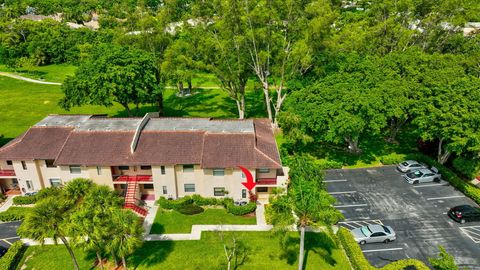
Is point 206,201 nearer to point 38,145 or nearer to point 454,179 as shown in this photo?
point 38,145

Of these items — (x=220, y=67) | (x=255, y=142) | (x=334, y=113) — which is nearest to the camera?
(x=255, y=142)

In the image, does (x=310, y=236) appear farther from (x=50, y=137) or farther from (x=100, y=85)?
(x=100, y=85)

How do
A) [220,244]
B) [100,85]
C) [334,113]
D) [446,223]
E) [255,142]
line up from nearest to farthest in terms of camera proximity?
[220,244], [446,223], [255,142], [334,113], [100,85]

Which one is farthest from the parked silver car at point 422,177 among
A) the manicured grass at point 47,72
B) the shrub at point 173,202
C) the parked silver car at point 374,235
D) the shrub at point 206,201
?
the manicured grass at point 47,72

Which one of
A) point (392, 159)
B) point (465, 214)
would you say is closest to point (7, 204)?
point (392, 159)

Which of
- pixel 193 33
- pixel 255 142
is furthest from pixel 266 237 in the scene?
pixel 193 33

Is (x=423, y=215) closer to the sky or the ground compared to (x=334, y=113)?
closer to the ground
